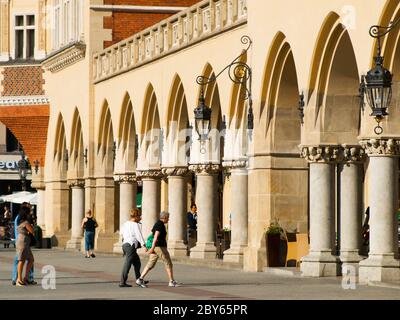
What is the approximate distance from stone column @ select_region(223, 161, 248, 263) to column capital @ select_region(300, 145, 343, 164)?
671 cm

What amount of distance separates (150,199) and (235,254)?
925 cm

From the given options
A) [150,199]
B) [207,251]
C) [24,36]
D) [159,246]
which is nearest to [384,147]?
[159,246]

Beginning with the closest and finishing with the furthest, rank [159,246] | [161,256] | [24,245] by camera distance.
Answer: [161,256]
[159,246]
[24,245]

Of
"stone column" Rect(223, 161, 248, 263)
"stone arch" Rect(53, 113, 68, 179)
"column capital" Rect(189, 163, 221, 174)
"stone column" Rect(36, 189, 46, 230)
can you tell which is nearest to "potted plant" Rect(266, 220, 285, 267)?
"stone column" Rect(223, 161, 248, 263)

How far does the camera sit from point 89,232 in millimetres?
50344

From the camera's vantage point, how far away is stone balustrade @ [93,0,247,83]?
40.1 metres

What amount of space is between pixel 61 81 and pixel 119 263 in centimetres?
1876

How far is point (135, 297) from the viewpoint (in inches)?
1022

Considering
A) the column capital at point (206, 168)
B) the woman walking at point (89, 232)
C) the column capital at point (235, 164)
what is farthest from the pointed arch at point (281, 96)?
the woman walking at point (89, 232)

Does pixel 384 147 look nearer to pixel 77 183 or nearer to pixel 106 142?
pixel 106 142

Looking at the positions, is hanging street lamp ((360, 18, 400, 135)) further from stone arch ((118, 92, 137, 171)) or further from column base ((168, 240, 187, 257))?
stone arch ((118, 92, 137, 171))

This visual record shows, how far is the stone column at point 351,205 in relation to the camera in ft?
108
